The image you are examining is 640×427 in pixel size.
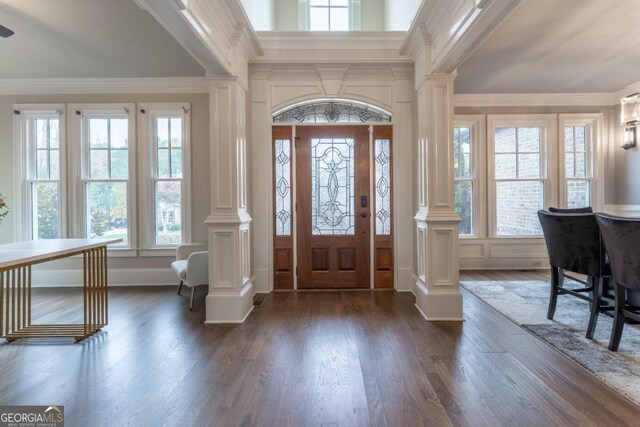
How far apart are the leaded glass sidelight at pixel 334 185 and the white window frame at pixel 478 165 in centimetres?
225

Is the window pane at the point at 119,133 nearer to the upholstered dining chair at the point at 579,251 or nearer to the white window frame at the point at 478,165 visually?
the white window frame at the point at 478,165

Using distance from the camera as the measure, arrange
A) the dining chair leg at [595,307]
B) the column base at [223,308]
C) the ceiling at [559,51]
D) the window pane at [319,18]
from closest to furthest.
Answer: the dining chair leg at [595,307] < the ceiling at [559,51] < the column base at [223,308] < the window pane at [319,18]

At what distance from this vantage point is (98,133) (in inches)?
186

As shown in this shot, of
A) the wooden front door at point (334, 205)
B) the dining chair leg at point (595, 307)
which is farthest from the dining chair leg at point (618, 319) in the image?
the wooden front door at point (334, 205)

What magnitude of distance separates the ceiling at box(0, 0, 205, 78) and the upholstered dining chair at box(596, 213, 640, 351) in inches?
164

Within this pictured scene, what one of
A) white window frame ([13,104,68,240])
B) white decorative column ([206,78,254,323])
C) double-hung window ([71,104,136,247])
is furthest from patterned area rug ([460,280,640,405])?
white window frame ([13,104,68,240])

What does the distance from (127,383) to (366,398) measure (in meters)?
1.52

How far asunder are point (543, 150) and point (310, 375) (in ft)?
17.4

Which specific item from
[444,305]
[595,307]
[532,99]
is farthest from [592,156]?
[444,305]

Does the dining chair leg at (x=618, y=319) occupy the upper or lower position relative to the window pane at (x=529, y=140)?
lower

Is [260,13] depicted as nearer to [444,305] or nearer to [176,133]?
[176,133]

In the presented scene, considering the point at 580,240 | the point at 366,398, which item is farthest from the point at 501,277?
Answer: the point at 366,398

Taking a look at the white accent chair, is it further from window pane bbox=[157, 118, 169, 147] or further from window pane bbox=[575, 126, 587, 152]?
window pane bbox=[575, 126, 587, 152]

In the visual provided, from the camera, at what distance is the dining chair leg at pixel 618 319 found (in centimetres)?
246
